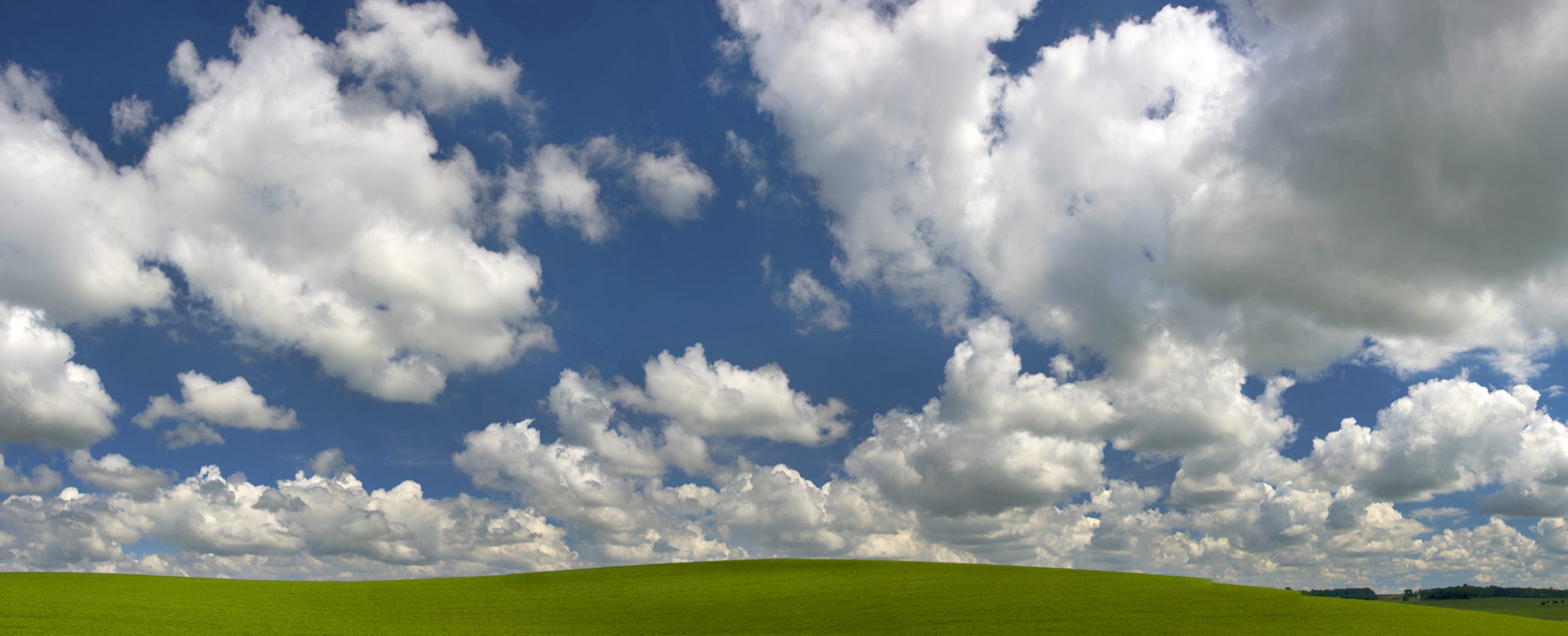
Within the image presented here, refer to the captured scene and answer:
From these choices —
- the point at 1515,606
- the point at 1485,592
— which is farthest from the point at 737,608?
the point at 1485,592

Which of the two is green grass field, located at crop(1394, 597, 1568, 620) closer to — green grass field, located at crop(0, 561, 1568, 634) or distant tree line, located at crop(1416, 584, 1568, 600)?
Answer: distant tree line, located at crop(1416, 584, 1568, 600)

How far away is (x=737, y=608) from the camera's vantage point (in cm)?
4578

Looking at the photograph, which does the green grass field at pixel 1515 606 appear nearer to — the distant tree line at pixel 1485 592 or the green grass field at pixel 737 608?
the distant tree line at pixel 1485 592

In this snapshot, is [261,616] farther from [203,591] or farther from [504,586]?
[504,586]

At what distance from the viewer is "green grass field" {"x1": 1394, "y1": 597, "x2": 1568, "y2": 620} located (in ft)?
267

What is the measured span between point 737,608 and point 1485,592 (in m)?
157

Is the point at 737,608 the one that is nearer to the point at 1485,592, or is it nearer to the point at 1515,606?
the point at 1515,606

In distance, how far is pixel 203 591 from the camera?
4812cm

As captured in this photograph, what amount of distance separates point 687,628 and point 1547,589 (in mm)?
173210

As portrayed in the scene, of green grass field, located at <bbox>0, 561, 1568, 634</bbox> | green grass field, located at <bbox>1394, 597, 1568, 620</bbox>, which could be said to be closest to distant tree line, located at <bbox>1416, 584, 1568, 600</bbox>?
green grass field, located at <bbox>1394, 597, 1568, 620</bbox>

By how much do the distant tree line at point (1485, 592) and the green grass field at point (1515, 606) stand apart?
371cm

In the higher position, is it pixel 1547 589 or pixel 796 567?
pixel 796 567

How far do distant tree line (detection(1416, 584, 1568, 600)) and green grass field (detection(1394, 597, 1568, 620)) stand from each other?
12.2ft

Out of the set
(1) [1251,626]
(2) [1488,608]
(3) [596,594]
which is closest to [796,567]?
(3) [596,594]
